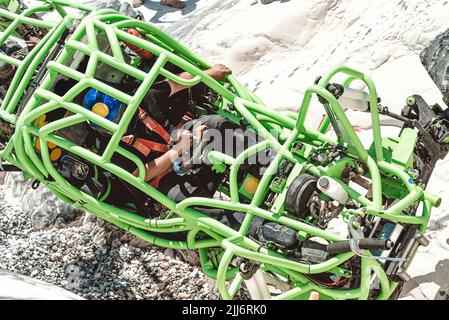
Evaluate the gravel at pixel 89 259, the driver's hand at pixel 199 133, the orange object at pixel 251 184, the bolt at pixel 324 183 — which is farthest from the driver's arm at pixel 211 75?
the gravel at pixel 89 259

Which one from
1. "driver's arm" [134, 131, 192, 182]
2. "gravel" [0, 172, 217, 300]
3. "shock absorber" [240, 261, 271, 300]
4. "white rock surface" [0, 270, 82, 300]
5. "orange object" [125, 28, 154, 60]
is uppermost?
"orange object" [125, 28, 154, 60]

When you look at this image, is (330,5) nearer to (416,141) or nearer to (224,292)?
(416,141)

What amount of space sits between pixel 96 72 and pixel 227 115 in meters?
0.88

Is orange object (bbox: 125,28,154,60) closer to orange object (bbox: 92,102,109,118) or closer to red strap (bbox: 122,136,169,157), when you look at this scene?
orange object (bbox: 92,102,109,118)

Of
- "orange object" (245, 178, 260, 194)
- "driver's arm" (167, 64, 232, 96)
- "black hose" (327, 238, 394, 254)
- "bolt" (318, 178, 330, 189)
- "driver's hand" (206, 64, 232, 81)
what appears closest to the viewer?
"black hose" (327, 238, 394, 254)

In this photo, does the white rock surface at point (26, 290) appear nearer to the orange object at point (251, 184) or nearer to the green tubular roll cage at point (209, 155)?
the green tubular roll cage at point (209, 155)

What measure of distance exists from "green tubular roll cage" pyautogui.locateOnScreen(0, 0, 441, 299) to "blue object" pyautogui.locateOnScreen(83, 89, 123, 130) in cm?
15

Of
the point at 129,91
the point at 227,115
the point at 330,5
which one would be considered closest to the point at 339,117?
the point at 227,115

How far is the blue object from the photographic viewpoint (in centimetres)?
427

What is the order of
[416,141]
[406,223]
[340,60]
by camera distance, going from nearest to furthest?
[406,223]
[416,141]
[340,60]

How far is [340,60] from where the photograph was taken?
19.5 feet

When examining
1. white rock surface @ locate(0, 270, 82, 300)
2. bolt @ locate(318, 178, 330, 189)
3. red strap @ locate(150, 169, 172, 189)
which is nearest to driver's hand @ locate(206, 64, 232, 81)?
red strap @ locate(150, 169, 172, 189)

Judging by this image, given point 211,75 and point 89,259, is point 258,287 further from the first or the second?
point 89,259

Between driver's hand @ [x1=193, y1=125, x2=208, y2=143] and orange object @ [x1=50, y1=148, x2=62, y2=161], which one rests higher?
driver's hand @ [x1=193, y1=125, x2=208, y2=143]
